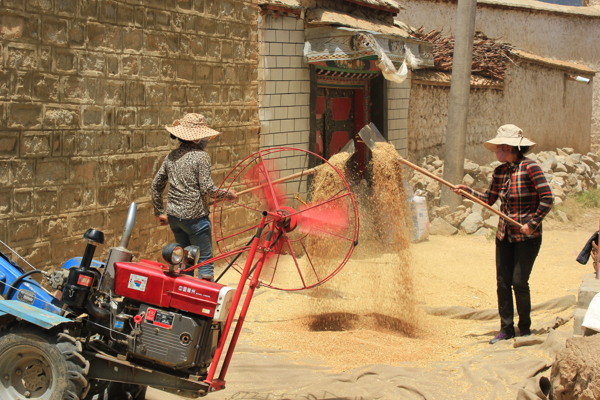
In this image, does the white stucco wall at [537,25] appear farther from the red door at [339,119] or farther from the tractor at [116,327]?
the tractor at [116,327]

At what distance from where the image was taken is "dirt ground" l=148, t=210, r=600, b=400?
5809 millimetres

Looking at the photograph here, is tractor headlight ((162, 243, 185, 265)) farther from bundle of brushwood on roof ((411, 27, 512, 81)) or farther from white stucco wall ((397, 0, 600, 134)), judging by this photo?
white stucco wall ((397, 0, 600, 134))

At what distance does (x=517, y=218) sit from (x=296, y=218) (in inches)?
77.4

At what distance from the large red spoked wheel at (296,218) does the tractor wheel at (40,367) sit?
123cm

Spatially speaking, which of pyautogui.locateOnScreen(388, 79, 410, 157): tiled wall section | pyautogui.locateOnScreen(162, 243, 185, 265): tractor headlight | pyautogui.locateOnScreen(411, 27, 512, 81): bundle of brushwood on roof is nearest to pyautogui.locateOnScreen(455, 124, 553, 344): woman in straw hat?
pyautogui.locateOnScreen(162, 243, 185, 265): tractor headlight

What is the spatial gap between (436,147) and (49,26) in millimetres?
8750

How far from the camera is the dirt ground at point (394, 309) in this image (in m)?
5.81

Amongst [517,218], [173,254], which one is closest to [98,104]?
[173,254]

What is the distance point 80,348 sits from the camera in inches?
159

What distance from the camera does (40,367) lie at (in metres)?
4.11

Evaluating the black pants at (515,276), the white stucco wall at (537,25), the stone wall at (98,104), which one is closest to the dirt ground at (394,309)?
the black pants at (515,276)

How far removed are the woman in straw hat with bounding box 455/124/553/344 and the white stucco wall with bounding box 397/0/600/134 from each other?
11477 mm

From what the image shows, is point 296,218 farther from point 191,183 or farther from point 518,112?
point 518,112

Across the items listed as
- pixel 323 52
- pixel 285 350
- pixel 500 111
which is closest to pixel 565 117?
pixel 500 111
